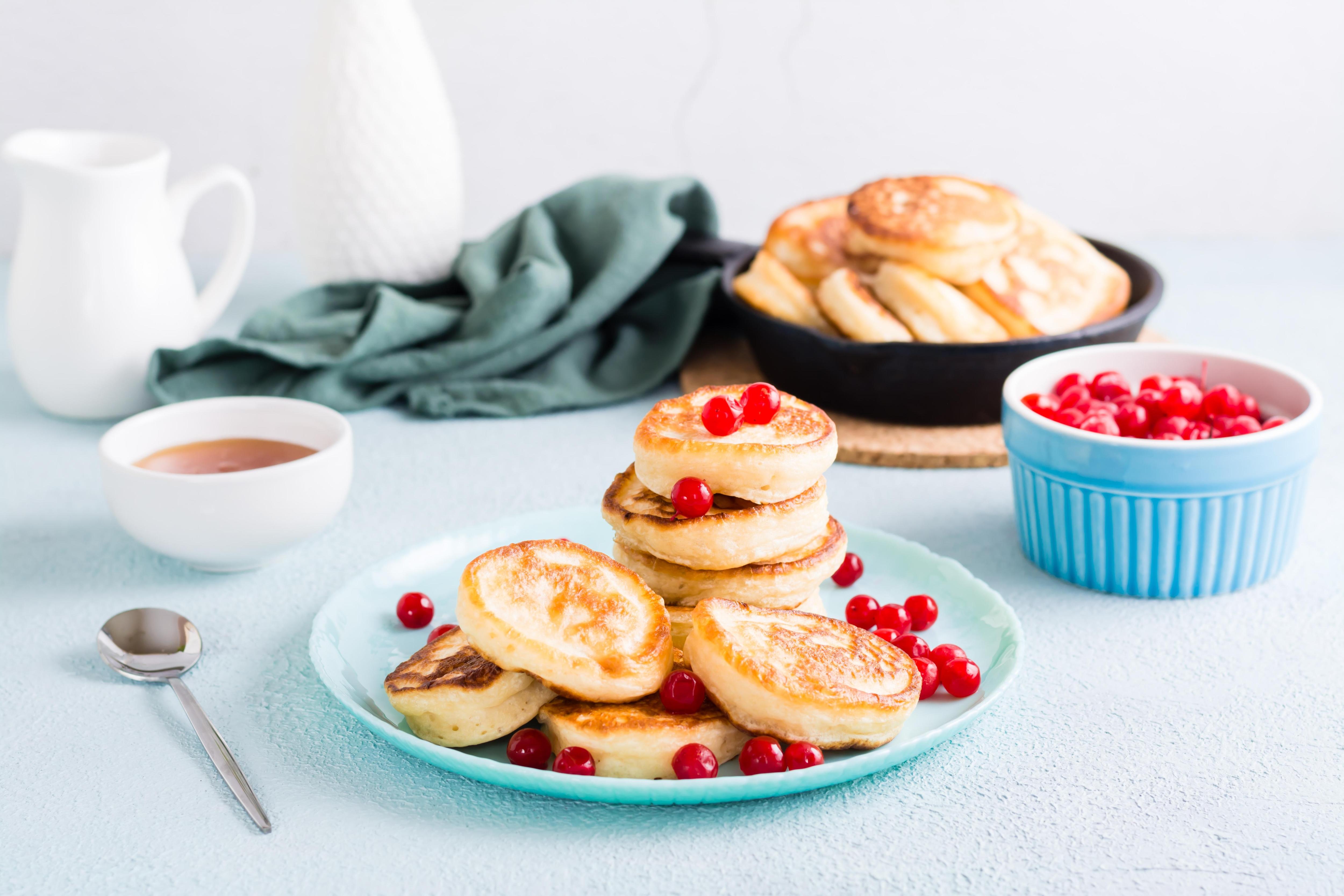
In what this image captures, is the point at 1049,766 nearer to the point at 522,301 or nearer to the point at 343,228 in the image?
the point at 522,301

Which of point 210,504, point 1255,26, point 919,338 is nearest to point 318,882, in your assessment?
point 210,504

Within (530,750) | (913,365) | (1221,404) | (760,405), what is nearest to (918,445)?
(913,365)

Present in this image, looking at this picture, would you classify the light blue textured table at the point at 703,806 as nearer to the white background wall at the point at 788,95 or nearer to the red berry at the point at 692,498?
the red berry at the point at 692,498

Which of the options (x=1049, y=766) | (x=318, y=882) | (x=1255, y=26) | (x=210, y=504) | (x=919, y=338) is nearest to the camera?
(x=318, y=882)

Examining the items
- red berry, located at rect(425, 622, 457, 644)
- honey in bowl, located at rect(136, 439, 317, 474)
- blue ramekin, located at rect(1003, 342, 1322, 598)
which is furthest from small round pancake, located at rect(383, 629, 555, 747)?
blue ramekin, located at rect(1003, 342, 1322, 598)

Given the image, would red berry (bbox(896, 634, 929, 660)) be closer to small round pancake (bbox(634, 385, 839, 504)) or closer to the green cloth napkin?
small round pancake (bbox(634, 385, 839, 504))

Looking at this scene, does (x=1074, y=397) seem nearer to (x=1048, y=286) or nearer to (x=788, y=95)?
(x=1048, y=286)
